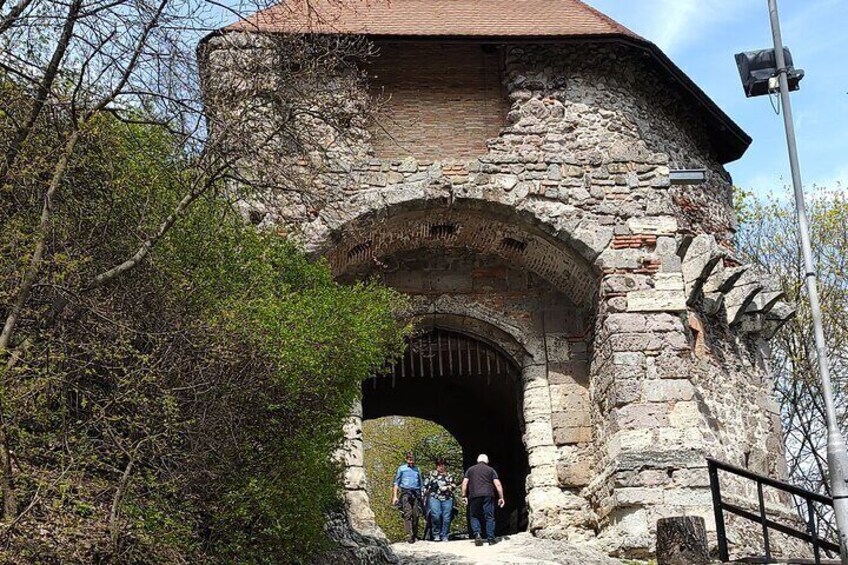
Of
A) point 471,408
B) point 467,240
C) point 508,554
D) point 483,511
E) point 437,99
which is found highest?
point 437,99

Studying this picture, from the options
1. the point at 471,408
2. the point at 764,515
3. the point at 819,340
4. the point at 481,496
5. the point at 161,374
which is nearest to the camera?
the point at 161,374

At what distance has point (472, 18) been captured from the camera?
11.7 m

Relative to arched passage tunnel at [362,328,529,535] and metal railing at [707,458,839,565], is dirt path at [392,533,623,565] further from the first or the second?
arched passage tunnel at [362,328,529,535]

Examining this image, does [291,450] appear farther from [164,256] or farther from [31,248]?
[31,248]

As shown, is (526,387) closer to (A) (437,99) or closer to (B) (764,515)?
(A) (437,99)

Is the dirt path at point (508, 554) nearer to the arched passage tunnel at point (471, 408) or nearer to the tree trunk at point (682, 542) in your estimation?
the tree trunk at point (682, 542)

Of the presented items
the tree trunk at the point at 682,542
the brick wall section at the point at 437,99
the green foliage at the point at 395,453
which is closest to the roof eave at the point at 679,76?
the brick wall section at the point at 437,99

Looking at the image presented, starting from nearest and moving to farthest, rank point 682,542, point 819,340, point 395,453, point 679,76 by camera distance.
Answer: point 682,542 → point 819,340 → point 679,76 → point 395,453

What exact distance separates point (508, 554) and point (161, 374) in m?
4.34

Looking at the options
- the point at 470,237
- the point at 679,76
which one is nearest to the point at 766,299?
the point at 679,76

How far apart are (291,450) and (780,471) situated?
6.88m

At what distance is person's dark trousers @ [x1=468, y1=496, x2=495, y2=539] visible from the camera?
10.3 metres

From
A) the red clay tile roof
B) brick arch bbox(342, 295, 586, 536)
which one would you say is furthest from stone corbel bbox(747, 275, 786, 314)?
the red clay tile roof

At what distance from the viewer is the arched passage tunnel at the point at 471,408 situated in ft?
42.8
